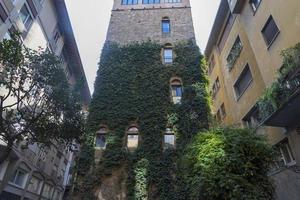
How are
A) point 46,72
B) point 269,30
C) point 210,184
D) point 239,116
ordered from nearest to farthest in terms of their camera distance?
point 210,184, point 46,72, point 269,30, point 239,116

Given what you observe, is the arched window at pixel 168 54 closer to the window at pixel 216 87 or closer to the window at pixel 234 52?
the window at pixel 234 52

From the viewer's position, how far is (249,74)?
18203mm

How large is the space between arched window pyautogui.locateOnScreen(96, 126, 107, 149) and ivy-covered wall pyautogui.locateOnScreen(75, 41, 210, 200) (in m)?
0.36

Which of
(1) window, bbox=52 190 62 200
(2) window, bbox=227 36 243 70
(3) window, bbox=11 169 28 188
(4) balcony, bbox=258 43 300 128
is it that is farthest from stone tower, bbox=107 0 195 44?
(1) window, bbox=52 190 62 200

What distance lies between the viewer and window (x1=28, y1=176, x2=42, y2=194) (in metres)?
23.2

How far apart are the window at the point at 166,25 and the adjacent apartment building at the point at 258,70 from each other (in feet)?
14.9

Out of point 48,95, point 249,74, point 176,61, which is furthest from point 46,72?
point 249,74

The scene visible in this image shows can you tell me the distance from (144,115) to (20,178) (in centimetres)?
1269

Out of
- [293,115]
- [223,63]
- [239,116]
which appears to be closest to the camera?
[293,115]

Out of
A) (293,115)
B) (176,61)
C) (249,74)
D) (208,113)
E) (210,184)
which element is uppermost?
(176,61)

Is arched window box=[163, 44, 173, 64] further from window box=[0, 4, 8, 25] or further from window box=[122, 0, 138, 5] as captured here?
window box=[0, 4, 8, 25]

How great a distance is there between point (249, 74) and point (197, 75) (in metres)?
3.88

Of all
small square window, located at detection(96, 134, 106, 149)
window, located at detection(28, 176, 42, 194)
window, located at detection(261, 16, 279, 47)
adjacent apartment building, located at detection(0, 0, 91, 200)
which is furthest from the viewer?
window, located at detection(28, 176, 42, 194)

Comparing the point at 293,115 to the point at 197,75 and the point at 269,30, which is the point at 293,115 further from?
the point at 197,75
